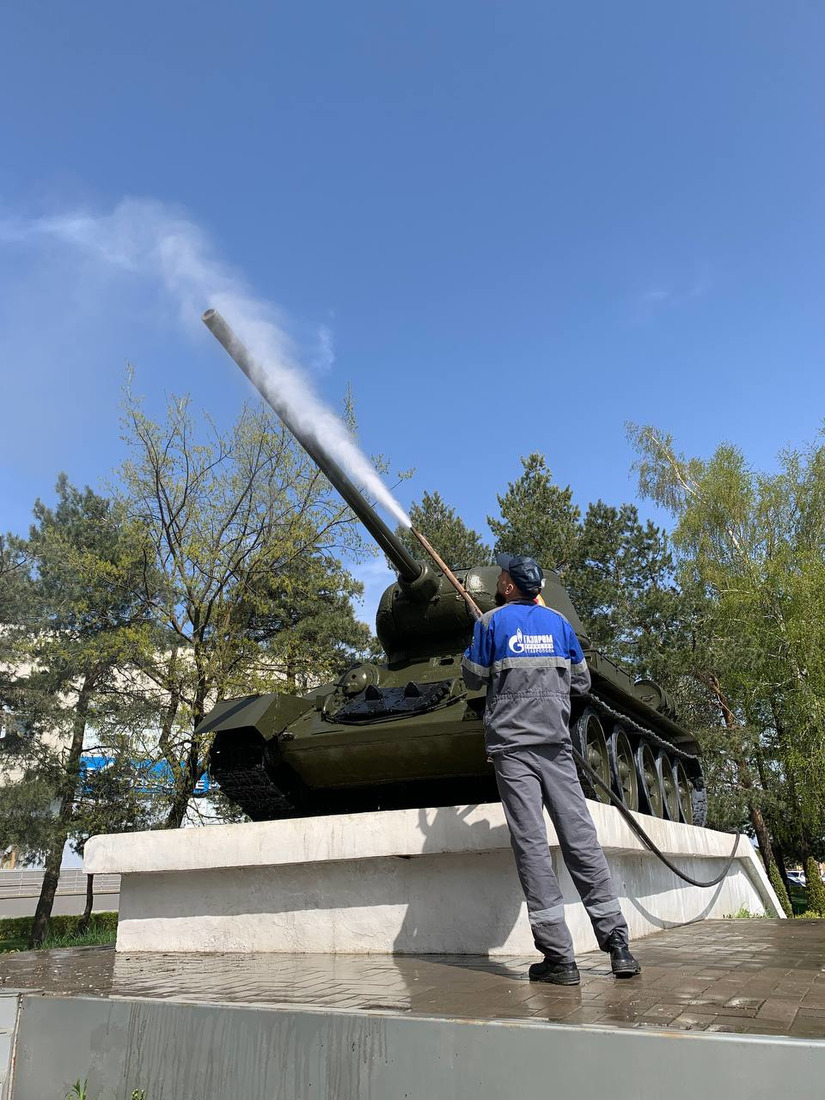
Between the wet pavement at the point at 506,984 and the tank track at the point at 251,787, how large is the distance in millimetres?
1482

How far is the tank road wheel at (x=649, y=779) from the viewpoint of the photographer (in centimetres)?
934

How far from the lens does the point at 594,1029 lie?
2504 mm

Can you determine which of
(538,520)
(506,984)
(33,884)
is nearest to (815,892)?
(538,520)

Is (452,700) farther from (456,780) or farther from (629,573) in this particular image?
(629,573)

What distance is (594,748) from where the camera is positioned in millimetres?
8047

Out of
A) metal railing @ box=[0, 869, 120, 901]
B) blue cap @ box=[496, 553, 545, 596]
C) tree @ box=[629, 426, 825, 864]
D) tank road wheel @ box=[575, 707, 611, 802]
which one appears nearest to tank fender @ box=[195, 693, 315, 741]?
tank road wheel @ box=[575, 707, 611, 802]

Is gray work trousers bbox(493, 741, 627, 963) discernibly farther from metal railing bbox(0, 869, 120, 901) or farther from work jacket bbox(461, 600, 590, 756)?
metal railing bbox(0, 869, 120, 901)

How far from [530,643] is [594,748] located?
4161mm

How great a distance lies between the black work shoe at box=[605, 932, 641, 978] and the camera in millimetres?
3771

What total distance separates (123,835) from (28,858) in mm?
16670

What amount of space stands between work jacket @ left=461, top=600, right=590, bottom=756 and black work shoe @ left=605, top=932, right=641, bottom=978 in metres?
0.87

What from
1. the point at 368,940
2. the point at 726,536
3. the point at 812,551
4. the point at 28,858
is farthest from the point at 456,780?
the point at 726,536

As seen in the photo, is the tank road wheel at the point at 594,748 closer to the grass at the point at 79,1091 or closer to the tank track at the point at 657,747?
the tank track at the point at 657,747

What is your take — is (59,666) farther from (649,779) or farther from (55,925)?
(649,779)
